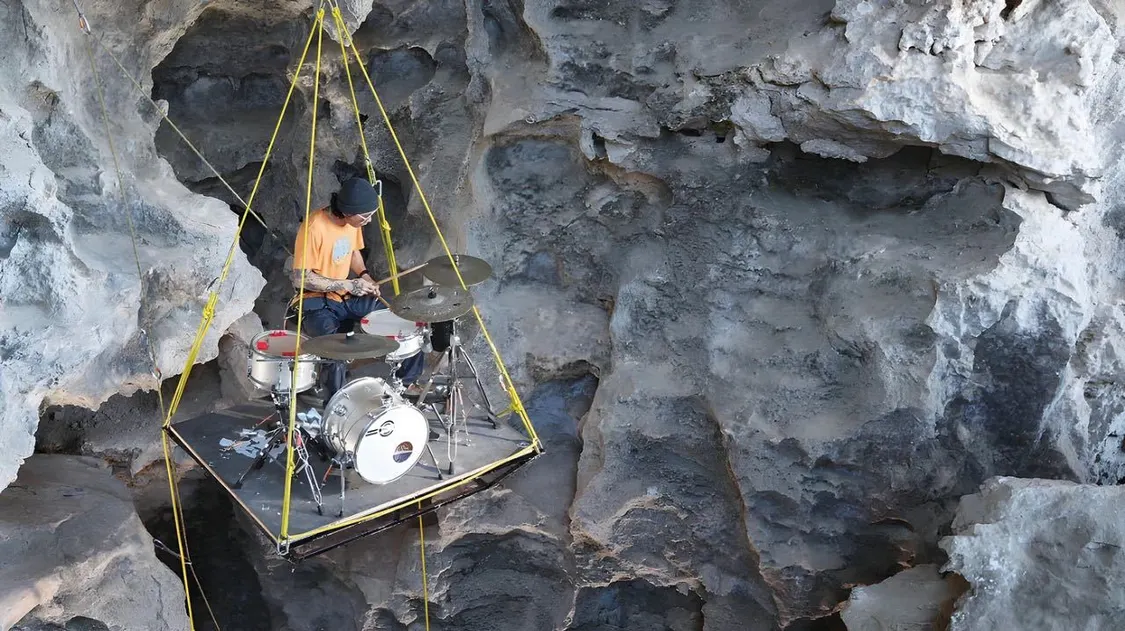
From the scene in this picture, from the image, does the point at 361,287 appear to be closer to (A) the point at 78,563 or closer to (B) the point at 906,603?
(A) the point at 78,563

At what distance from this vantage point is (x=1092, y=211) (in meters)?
5.22

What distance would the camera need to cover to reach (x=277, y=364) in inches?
189

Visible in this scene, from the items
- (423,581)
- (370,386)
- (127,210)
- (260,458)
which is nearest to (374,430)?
(370,386)

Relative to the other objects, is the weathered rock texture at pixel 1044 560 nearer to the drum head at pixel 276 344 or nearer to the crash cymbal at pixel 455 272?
the crash cymbal at pixel 455 272

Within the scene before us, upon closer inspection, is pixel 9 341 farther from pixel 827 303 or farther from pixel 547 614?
pixel 827 303

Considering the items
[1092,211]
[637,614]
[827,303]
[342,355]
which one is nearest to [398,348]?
[342,355]

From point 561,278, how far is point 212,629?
340 cm

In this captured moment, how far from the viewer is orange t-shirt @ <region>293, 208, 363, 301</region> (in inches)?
211

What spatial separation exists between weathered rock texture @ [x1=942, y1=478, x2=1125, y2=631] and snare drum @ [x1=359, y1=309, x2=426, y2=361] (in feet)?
8.45

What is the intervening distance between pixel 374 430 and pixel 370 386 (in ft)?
1.00

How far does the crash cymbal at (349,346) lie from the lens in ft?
14.2

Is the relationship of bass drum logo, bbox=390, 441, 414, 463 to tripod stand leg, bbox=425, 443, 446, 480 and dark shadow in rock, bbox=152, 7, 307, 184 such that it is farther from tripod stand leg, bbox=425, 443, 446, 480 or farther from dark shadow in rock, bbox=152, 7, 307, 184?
dark shadow in rock, bbox=152, 7, 307, 184

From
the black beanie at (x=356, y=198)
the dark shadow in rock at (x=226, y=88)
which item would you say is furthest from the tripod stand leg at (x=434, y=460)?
the dark shadow in rock at (x=226, y=88)

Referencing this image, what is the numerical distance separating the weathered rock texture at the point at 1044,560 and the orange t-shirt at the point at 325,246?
3280 mm
